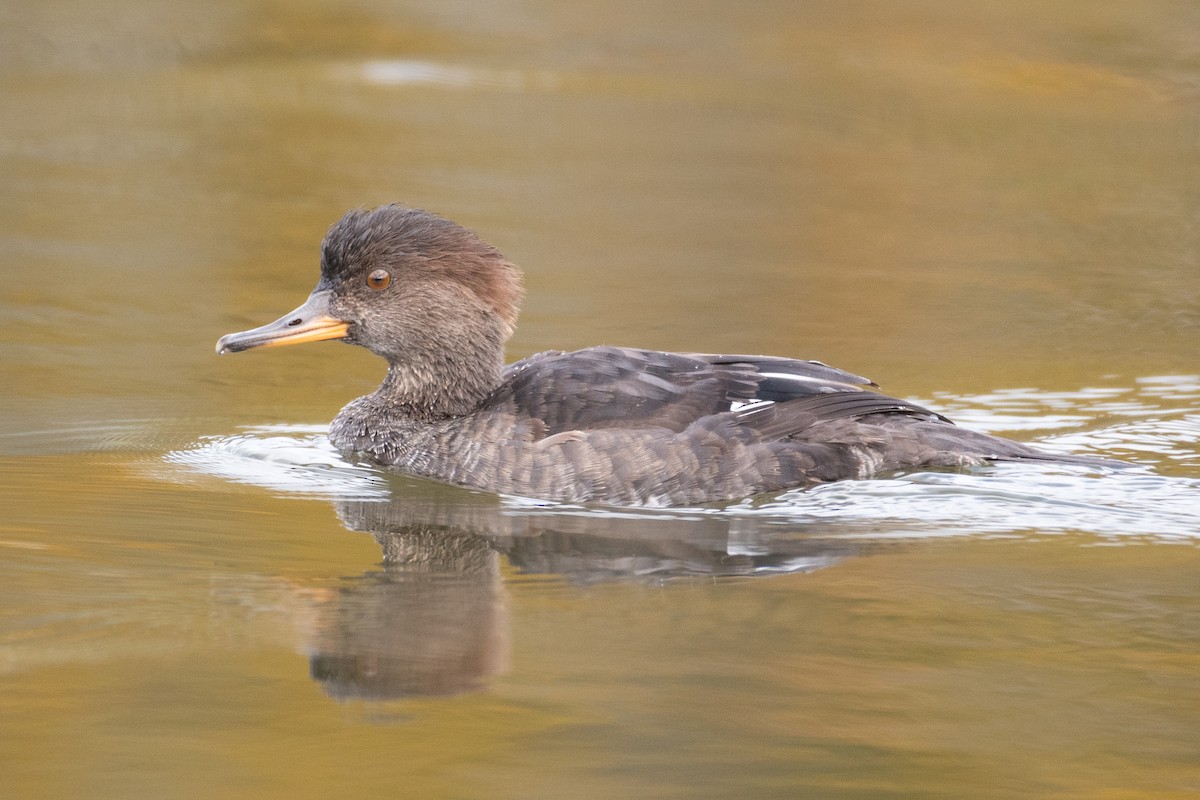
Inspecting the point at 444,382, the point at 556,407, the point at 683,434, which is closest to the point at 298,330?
the point at 444,382

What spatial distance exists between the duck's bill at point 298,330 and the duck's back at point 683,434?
75cm

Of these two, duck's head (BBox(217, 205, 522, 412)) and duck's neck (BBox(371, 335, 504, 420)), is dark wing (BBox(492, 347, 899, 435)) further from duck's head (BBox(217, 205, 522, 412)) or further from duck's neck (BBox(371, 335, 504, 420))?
duck's head (BBox(217, 205, 522, 412))

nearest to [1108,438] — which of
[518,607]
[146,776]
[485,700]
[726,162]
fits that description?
[518,607]

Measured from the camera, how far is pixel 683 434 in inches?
295

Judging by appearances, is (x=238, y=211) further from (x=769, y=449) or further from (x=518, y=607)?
(x=518, y=607)

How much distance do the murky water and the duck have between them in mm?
174

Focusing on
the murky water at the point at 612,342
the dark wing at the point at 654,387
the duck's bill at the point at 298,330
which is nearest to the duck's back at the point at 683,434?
the dark wing at the point at 654,387

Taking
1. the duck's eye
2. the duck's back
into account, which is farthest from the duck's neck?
the duck's eye

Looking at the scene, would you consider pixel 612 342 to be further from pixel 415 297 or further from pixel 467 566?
pixel 467 566

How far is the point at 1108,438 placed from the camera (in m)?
8.55

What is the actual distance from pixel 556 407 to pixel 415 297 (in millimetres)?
1000

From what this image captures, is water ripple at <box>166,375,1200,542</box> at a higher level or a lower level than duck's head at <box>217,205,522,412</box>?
lower

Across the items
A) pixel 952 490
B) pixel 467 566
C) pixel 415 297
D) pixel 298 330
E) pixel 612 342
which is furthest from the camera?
pixel 612 342

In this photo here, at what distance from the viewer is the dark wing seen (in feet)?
24.7
